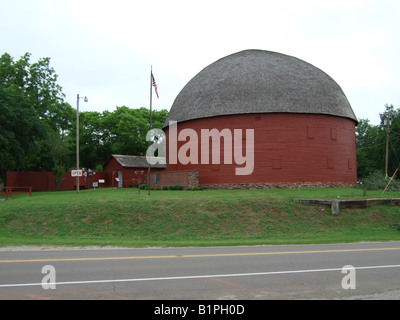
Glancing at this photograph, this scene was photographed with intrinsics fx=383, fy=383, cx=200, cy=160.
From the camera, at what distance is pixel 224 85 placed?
31.2 meters

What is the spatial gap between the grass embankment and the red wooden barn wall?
26.4 feet

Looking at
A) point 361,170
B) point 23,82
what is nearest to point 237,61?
point 23,82

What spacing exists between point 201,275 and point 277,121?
22542mm

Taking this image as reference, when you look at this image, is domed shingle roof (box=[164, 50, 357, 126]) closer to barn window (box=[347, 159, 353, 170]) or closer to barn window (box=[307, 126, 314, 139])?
barn window (box=[307, 126, 314, 139])

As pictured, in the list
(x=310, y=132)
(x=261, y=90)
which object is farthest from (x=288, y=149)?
(x=261, y=90)

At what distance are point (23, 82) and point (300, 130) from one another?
31.8m

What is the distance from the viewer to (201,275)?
757 centimetres

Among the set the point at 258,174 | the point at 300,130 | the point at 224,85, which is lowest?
the point at 258,174

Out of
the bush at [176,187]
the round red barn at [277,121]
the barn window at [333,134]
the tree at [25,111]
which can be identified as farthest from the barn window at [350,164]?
the tree at [25,111]

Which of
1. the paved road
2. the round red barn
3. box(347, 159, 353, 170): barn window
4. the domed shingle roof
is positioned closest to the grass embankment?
the paved road

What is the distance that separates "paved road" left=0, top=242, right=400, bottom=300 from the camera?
6156mm

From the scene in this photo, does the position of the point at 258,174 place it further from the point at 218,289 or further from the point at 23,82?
the point at 23,82

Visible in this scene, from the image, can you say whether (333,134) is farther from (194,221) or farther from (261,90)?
(194,221)

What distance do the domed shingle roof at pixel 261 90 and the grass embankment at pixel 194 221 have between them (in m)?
10.6
